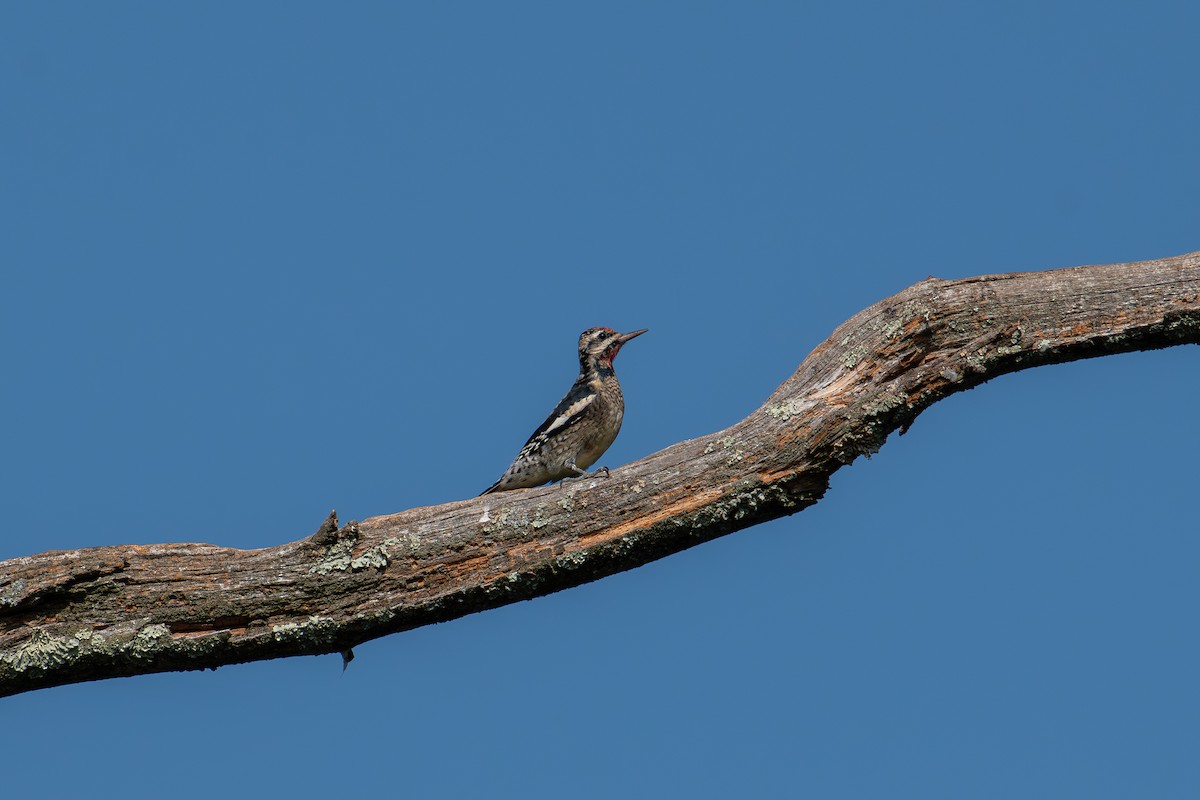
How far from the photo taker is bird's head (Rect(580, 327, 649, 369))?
10.5 metres

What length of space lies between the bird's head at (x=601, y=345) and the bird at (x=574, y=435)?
0.09m

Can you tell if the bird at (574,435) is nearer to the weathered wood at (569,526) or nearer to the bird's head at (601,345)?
the bird's head at (601,345)

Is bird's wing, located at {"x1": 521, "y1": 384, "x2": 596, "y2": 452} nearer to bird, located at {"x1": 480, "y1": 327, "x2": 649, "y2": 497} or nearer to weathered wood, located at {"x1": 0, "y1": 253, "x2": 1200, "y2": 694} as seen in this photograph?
bird, located at {"x1": 480, "y1": 327, "x2": 649, "y2": 497}

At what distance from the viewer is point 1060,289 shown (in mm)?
6441

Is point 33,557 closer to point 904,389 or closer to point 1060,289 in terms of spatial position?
point 904,389

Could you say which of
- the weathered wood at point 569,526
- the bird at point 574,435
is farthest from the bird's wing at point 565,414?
the weathered wood at point 569,526

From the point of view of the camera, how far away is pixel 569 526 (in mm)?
6121

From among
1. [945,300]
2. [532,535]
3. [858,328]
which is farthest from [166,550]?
[945,300]

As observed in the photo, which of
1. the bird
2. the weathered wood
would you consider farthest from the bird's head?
the weathered wood

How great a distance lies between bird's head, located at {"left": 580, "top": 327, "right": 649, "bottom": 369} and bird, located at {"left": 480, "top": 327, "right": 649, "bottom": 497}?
3.5 inches

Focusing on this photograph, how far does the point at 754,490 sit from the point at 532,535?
3.58 ft

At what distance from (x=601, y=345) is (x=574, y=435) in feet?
4.28

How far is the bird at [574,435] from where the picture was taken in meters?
9.37

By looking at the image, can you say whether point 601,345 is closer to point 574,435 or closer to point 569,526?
point 574,435
